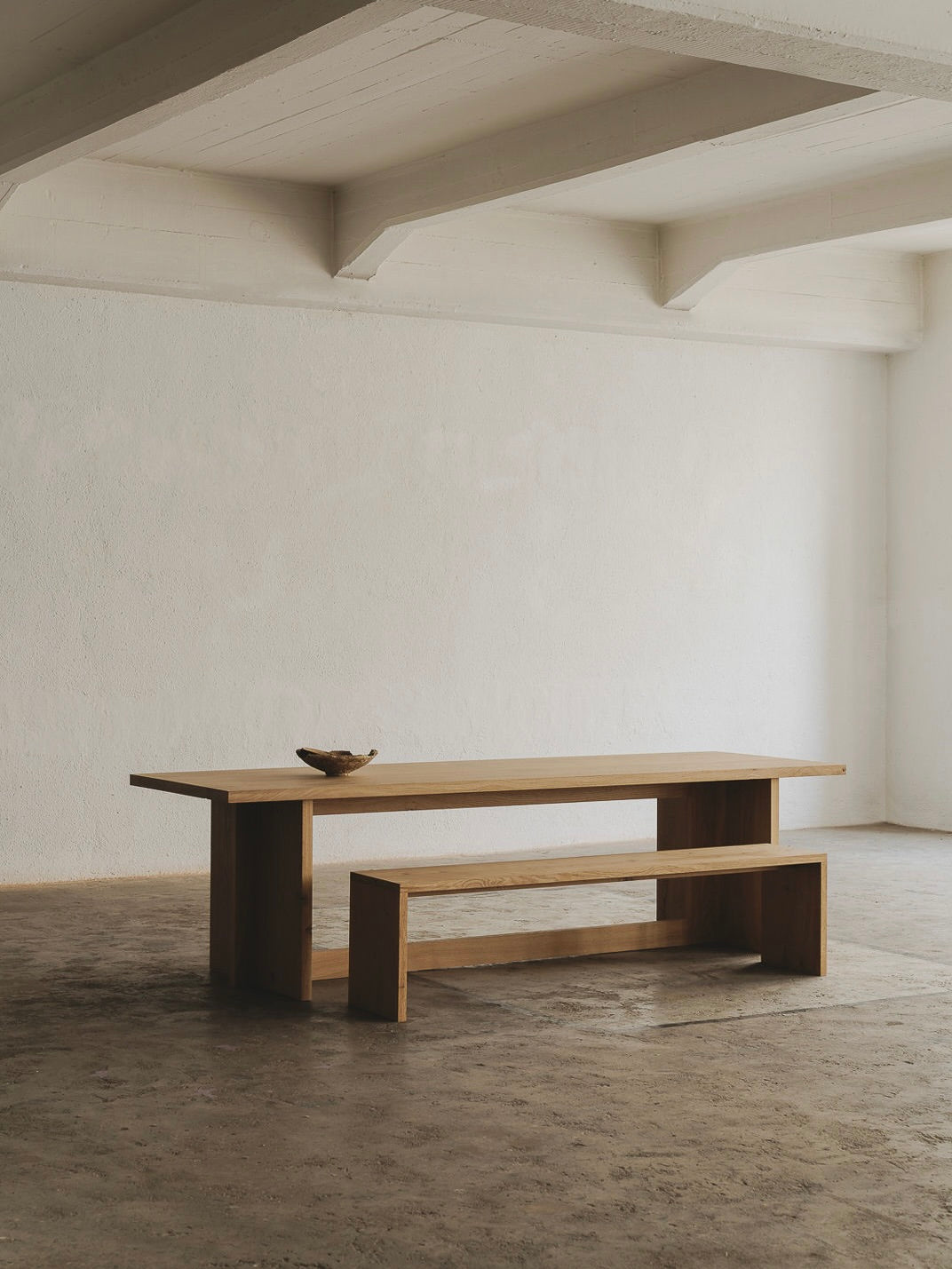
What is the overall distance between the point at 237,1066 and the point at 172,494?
4143 mm

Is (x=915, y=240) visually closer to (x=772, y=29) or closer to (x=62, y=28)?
(x=62, y=28)

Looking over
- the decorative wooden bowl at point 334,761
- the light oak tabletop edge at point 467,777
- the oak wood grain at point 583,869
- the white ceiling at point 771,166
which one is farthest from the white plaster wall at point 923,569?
the decorative wooden bowl at point 334,761

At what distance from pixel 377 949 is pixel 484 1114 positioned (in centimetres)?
115

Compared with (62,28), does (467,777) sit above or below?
below

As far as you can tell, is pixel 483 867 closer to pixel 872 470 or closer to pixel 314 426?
pixel 314 426

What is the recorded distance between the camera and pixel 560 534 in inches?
362

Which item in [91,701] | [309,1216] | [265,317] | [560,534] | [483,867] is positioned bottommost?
[309,1216]

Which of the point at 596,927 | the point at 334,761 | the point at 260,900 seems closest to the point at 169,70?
the point at 334,761

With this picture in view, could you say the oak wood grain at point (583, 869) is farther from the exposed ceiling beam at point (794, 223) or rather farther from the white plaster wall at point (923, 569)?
the white plaster wall at point (923, 569)

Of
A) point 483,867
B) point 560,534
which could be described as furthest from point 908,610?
point 483,867

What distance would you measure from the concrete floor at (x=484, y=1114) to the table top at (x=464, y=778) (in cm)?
70

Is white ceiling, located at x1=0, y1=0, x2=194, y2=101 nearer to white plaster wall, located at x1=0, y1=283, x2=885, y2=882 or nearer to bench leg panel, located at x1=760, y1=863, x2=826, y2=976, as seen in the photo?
white plaster wall, located at x1=0, y1=283, x2=885, y2=882

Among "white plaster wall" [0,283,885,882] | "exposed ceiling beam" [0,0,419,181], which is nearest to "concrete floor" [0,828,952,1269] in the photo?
"white plaster wall" [0,283,885,882]

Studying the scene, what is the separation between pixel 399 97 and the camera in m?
6.44
